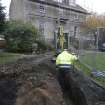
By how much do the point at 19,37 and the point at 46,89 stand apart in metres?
18.4

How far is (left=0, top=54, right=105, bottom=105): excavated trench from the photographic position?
8297 mm

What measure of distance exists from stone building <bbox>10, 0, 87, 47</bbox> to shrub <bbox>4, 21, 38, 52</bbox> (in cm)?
578

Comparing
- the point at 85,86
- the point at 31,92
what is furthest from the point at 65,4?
the point at 31,92

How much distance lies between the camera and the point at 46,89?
8812mm

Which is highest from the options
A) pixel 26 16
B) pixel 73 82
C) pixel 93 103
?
pixel 26 16

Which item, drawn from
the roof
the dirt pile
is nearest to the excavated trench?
the dirt pile

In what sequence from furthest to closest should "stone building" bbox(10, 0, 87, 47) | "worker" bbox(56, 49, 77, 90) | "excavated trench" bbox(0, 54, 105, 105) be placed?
"stone building" bbox(10, 0, 87, 47) < "worker" bbox(56, 49, 77, 90) < "excavated trench" bbox(0, 54, 105, 105)

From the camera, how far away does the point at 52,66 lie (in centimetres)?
1258

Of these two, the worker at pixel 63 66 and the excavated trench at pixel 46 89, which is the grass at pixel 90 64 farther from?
the worker at pixel 63 66

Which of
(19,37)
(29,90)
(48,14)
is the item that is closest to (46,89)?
(29,90)

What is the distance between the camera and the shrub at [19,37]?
2655 centimetres

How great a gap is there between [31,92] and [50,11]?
32.4 m

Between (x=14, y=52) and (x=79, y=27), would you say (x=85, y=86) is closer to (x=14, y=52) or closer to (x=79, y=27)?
(x=14, y=52)

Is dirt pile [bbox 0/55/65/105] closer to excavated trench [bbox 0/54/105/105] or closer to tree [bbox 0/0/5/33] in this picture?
excavated trench [bbox 0/54/105/105]
